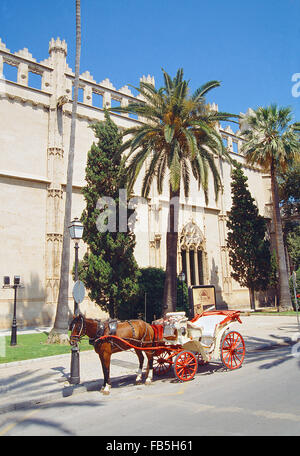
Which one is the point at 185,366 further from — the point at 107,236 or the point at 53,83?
the point at 53,83

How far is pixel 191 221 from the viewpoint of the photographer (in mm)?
30516

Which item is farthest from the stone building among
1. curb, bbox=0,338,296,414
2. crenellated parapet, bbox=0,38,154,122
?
curb, bbox=0,338,296,414

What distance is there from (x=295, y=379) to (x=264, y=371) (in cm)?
111

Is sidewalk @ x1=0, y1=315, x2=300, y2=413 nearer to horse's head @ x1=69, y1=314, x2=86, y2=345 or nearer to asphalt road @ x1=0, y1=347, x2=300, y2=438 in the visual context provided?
asphalt road @ x1=0, y1=347, x2=300, y2=438

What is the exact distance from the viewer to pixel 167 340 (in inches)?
343

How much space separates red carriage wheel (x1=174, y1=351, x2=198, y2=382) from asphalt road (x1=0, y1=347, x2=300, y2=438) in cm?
18

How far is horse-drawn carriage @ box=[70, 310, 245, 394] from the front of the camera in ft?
25.2

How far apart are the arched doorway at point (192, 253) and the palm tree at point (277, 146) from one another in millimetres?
6891

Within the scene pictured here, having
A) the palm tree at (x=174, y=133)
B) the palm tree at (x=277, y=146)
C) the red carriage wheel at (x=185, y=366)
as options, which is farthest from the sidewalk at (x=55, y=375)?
the palm tree at (x=277, y=146)

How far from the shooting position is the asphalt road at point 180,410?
5191 mm

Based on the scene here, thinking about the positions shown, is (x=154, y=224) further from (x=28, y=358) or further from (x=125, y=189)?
(x=28, y=358)

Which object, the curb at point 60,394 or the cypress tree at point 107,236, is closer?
the curb at point 60,394

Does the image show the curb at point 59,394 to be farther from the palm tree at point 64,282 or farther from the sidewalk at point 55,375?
the palm tree at point 64,282

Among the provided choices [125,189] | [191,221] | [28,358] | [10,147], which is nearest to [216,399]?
[28,358]
